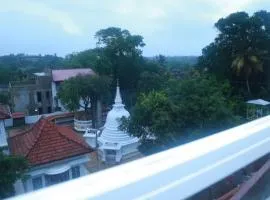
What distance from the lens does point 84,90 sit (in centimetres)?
1606

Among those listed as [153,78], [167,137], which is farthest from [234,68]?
[167,137]

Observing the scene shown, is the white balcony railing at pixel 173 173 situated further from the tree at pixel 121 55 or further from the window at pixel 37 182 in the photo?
the tree at pixel 121 55

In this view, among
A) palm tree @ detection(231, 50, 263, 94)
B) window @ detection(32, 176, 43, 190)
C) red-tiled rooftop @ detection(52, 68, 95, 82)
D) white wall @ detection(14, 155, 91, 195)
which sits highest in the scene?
palm tree @ detection(231, 50, 263, 94)

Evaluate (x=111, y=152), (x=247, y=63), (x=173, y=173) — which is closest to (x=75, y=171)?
(x=111, y=152)

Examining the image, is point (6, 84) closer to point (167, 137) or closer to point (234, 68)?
point (234, 68)

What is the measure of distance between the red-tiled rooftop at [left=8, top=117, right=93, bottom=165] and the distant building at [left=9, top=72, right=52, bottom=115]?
1286 centimetres

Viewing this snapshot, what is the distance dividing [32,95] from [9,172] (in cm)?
1637

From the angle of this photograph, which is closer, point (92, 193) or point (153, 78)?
point (92, 193)

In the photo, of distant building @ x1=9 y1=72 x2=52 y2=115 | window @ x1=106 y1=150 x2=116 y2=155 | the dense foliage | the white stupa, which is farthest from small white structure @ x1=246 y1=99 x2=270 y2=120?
distant building @ x1=9 y1=72 x2=52 y2=115

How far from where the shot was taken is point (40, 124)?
8016mm

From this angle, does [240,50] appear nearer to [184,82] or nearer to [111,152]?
[111,152]

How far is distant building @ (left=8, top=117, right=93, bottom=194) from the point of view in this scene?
22.9 feet

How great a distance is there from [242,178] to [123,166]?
438 mm

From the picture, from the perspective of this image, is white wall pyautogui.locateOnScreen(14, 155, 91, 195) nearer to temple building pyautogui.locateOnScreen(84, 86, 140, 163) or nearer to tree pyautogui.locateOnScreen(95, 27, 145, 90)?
temple building pyautogui.locateOnScreen(84, 86, 140, 163)
